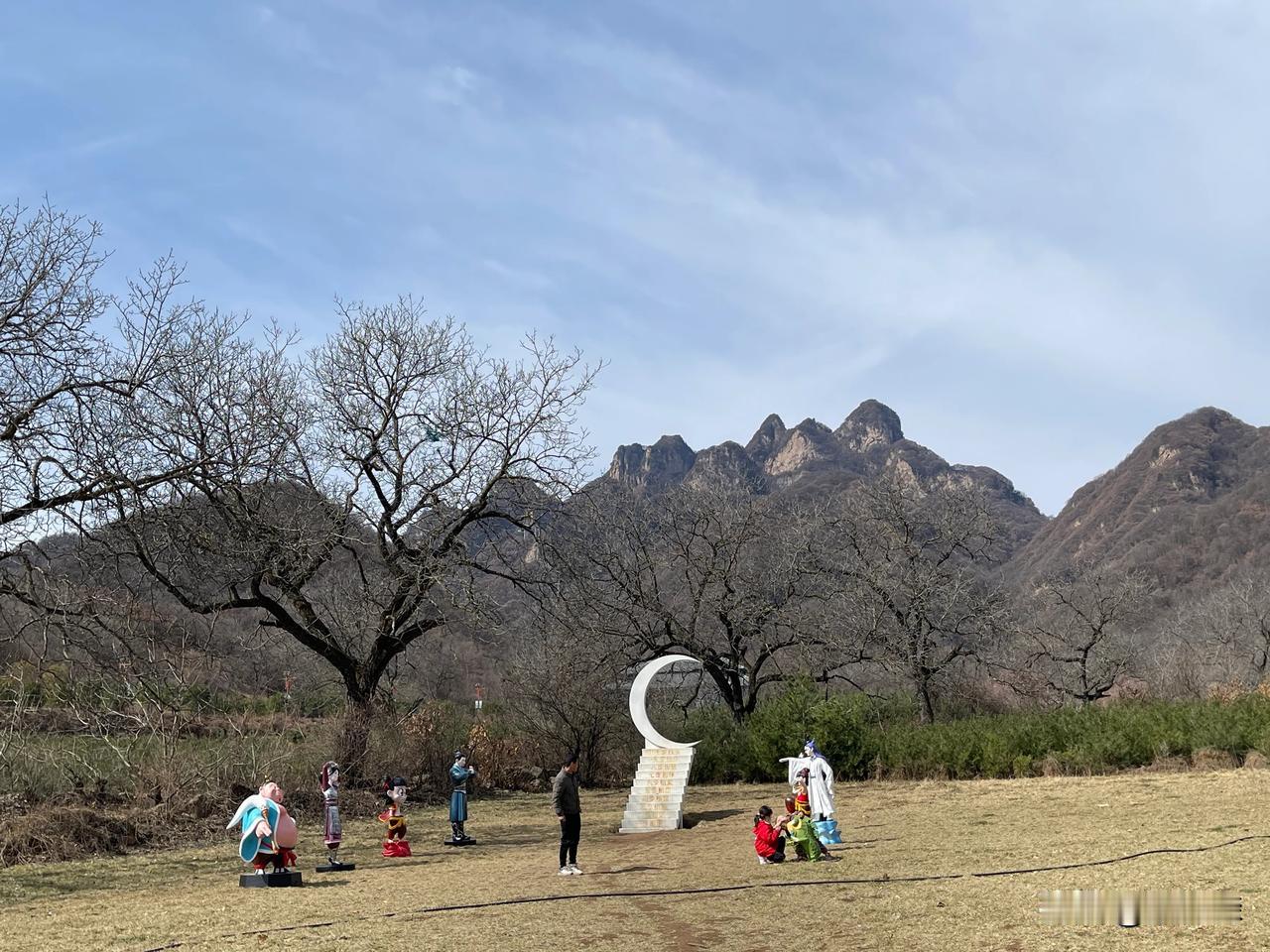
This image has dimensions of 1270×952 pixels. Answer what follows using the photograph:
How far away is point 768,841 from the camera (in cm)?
1289

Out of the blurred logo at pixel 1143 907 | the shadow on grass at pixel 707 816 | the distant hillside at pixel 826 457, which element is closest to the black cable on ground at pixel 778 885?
the blurred logo at pixel 1143 907

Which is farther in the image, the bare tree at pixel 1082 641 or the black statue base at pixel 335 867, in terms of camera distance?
the bare tree at pixel 1082 641

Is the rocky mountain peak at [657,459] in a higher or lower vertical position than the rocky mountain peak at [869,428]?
lower

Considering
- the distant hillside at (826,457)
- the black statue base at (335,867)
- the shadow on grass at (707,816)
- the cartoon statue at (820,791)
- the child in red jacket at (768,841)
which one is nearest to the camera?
the child in red jacket at (768,841)

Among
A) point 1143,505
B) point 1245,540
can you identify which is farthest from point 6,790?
point 1143,505

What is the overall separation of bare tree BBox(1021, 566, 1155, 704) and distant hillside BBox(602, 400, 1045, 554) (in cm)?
7591

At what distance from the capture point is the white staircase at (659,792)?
61.6 ft

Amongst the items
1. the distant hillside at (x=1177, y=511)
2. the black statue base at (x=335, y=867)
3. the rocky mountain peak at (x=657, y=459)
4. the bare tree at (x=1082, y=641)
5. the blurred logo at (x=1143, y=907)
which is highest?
the rocky mountain peak at (x=657, y=459)

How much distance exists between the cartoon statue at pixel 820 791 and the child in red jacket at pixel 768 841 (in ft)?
2.57

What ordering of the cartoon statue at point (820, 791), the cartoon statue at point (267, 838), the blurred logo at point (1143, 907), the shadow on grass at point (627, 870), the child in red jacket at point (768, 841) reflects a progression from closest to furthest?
the blurred logo at point (1143, 907) < the cartoon statue at point (267, 838) < the shadow on grass at point (627, 870) < the child in red jacket at point (768, 841) < the cartoon statue at point (820, 791)

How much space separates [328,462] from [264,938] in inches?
567

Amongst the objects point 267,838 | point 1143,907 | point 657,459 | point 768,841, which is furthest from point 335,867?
point 657,459

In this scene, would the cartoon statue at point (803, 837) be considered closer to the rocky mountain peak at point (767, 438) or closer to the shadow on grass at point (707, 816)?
the shadow on grass at point (707, 816)

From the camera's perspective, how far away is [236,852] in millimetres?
15477
